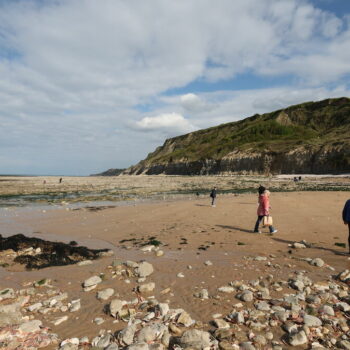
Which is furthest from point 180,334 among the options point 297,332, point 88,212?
point 88,212

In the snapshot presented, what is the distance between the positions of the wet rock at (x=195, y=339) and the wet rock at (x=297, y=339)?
1.39 m

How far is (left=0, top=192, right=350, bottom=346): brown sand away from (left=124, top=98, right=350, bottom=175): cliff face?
72147 mm

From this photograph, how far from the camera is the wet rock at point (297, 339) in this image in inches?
177

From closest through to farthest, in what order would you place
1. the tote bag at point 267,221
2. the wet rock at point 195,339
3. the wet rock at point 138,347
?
the wet rock at point 138,347 → the wet rock at point 195,339 → the tote bag at point 267,221

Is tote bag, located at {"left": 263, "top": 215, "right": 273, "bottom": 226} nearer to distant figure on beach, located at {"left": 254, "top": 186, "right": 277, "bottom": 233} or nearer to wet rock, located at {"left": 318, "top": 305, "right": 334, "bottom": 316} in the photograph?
distant figure on beach, located at {"left": 254, "top": 186, "right": 277, "bottom": 233}

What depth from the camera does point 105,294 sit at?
259 inches

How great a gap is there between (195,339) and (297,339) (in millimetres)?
1720

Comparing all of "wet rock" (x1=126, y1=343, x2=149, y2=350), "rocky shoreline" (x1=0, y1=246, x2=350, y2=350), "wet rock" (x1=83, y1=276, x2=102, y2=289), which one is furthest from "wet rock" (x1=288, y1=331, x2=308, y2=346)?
"wet rock" (x1=83, y1=276, x2=102, y2=289)

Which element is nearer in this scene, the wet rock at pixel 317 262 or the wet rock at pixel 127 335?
the wet rock at pixel 127 335

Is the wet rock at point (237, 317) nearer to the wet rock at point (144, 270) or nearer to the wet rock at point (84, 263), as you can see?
the wet rock at point (144, 270)

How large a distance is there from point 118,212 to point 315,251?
575 inches

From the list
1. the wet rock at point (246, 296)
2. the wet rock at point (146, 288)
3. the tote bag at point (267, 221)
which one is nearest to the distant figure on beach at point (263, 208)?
the tote bag at point (267, 221)

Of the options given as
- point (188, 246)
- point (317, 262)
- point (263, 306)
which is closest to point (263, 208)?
point (188, 246)

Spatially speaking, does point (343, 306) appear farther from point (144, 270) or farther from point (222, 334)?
point (144, 270)
